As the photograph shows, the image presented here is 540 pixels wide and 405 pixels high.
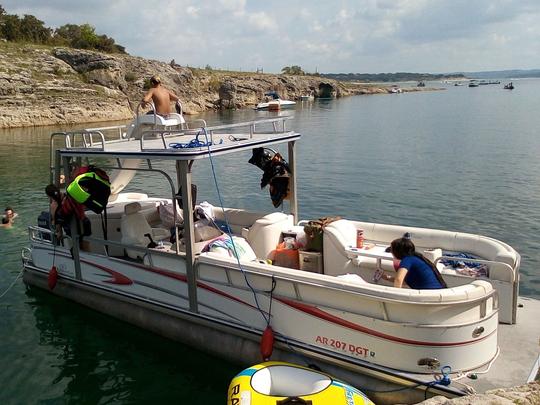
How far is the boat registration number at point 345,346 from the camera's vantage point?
21.3ft

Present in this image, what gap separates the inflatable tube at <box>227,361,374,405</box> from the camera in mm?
5844

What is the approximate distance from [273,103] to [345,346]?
67209mm

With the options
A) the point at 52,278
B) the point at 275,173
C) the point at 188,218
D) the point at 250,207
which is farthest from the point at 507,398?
the point at 250,207

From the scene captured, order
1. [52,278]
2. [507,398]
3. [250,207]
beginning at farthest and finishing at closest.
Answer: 1. [250,207]
2. [52,278]
3. [507,398]

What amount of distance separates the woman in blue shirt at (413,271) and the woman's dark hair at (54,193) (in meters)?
6.18

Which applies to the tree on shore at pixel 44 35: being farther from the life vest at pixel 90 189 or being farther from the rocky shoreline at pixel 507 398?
the rocky shoreline at pixel 507 398

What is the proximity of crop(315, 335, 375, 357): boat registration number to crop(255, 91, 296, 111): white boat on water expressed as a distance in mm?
62464

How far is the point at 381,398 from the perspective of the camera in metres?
6.26

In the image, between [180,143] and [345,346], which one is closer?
[345,346]

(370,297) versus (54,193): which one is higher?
(54,193)

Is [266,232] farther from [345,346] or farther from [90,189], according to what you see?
[90,189]

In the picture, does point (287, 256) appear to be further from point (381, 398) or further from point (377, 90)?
point (377, 90)

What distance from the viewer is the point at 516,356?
21.2 ft

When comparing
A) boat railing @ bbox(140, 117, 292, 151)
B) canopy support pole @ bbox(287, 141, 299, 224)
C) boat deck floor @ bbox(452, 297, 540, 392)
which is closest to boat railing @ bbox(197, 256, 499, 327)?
boat deck floor @ bbox(452, 297, 540, 392)
